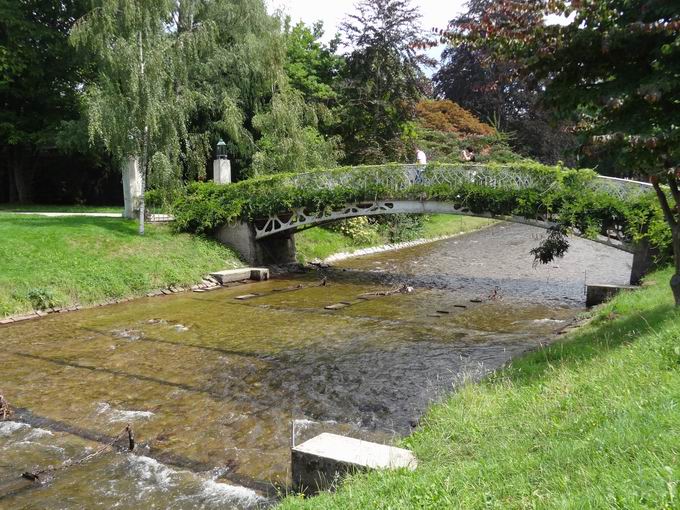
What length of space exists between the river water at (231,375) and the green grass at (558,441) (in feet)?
4.69

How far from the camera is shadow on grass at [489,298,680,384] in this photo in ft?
23.5

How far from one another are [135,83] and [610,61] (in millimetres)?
14630

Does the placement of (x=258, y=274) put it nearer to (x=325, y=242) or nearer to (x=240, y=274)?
(x=240, y=274)

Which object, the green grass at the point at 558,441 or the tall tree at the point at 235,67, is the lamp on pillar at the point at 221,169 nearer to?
the tall tree at the point at 235,67

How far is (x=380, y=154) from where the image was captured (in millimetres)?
31516

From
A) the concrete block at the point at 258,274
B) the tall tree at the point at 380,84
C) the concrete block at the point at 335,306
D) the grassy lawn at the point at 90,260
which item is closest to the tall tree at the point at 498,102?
the tall tree at the point at 380,84

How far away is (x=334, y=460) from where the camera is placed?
5250 mm

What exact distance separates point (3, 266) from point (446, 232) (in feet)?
83.4

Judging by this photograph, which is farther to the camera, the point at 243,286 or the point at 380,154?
the point at 380,154

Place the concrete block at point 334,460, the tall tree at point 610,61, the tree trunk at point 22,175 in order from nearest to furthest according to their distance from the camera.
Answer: the concrete block at point 334,460 → the tall tree at point 610,61 → the tree trunk at point 22,175

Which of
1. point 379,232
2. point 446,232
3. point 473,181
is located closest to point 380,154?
point 379,232

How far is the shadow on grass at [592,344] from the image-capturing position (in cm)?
717

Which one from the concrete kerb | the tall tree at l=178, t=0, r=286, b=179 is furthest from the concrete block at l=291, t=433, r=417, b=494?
the tall tree at l=178, t=0, r=286, b=179

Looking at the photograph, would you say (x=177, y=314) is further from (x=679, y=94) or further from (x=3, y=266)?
(x=679, y=94)
